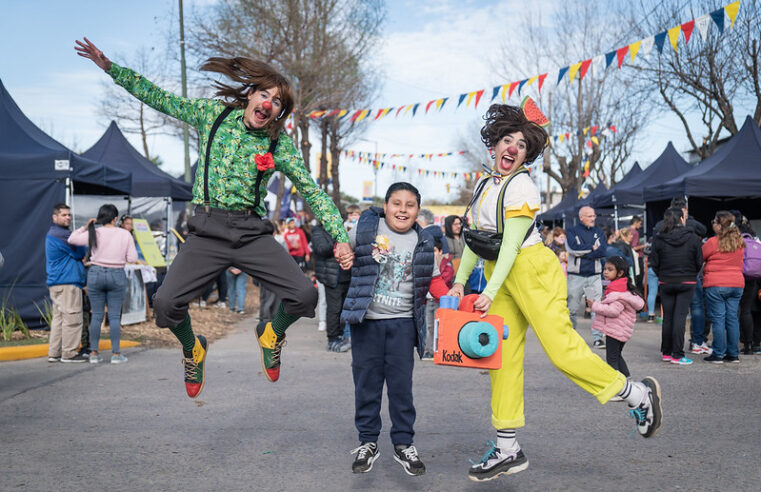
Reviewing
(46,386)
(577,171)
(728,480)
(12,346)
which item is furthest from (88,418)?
(577,171)

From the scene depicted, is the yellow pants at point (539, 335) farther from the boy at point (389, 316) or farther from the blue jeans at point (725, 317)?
the blue jeans at point (725, 317)

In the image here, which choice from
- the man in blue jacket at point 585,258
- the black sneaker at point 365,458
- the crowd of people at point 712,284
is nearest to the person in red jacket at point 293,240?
the man in blue jacket at point 585,258

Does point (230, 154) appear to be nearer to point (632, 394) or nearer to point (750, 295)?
point (632, 394)

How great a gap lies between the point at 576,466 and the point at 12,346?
7558 mm

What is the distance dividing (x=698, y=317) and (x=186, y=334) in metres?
7.33

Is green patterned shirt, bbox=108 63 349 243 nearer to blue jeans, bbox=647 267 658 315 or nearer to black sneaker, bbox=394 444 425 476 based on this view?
black sneaker, bbox=394 444 425 476

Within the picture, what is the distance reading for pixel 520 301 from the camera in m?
3.74

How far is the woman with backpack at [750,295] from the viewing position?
28.1ft

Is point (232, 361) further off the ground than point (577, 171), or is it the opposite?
point (577, 171)

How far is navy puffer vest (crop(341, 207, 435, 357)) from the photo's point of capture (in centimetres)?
404

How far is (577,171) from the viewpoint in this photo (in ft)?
120

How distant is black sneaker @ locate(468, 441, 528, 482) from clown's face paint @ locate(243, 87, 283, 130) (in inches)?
91.7

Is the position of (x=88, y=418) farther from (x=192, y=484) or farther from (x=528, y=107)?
(x=528, y=107)

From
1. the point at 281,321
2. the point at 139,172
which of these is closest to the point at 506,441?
the point at 281,321
